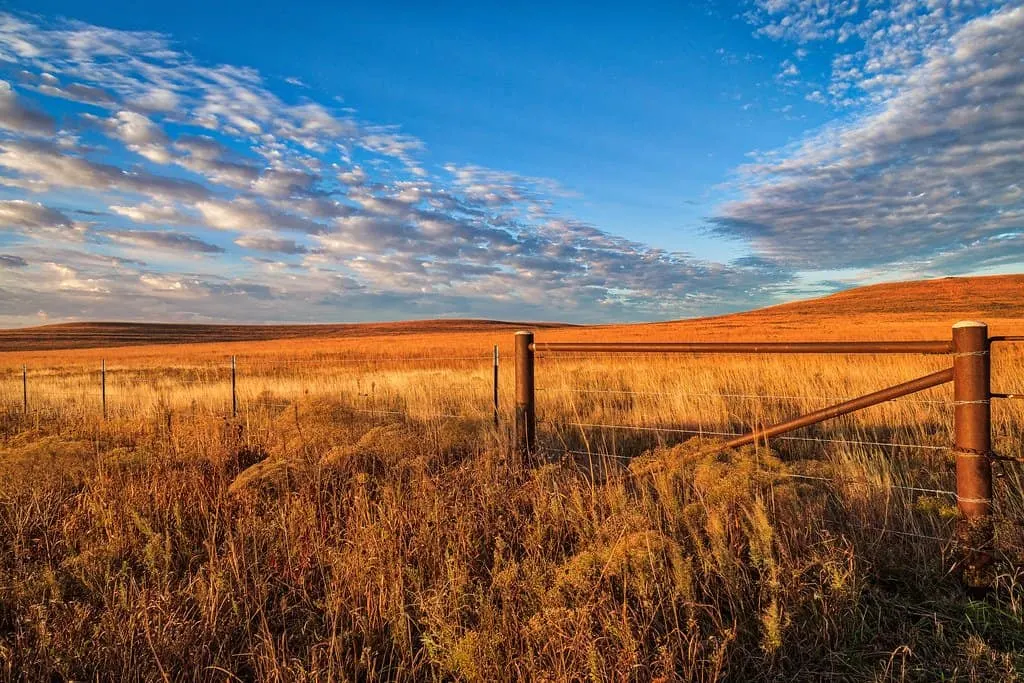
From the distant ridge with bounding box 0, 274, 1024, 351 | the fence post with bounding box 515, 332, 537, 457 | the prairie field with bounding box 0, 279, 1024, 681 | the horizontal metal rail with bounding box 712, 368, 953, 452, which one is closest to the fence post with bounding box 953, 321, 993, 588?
the horizontal metal rail with bounding box 712, 368, 953, 452

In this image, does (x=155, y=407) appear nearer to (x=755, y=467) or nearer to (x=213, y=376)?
(x=755, y=467)

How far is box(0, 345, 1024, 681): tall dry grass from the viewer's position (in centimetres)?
294

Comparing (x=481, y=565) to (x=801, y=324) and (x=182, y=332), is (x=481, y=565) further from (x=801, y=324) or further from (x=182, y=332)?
(x=182, y=332)

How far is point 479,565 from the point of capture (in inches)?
155

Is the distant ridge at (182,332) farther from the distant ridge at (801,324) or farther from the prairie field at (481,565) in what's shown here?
the prairie field at (481,565)

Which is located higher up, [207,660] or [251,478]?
[251,478]

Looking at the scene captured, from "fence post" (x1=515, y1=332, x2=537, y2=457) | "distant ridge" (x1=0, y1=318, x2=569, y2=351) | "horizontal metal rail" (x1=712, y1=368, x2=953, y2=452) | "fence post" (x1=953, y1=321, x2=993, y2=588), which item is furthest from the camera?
"distant ridge" (x1=0, y1=318, x2=569, y2=351)

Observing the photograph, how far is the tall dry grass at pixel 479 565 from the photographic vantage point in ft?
9.65

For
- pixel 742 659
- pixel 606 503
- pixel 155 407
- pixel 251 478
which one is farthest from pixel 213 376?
pixel 742 659

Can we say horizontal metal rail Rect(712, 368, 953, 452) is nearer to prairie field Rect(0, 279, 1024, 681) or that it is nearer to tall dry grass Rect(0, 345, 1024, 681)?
tall dry grass Rect(0, 345, 1024, 681)

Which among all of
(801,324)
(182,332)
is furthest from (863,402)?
(182,332)

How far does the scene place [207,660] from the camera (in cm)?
303

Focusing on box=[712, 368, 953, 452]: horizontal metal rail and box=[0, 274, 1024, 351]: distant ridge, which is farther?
box=[0, 274, 1024, 351]: distant ridge

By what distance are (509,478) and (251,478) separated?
6.69 ft
